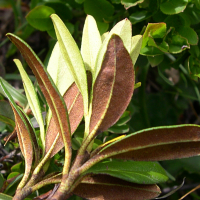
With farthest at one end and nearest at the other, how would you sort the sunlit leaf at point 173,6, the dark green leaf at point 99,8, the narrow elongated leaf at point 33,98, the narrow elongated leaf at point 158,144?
1. the dark green leaf at point 99,8
2. the sunlit leaf at point 173,6
3. the narrow elongated leaf at point 33,98
4. the narrow elongated leaf at point 158,144

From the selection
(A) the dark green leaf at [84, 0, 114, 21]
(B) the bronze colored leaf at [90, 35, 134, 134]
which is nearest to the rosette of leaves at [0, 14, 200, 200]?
(B) the bronze colored leaf at [90, 35, 134, 134]

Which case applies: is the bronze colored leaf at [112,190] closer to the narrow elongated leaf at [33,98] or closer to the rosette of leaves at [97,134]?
the rosette of leaves at [97,134]

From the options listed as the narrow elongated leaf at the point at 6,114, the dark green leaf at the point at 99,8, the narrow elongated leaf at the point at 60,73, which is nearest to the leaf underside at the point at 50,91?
the narrow elongated leaf at the point at 60,73

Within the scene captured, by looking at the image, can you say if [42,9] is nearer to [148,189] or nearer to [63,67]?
[63,67]

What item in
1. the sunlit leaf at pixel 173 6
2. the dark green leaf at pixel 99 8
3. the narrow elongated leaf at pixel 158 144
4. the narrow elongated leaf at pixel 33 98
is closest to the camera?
the narrow elongated leaf at pixel 158 144

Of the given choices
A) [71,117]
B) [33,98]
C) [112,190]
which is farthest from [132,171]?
[33,98]

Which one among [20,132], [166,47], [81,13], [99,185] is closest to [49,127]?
[20,132]
